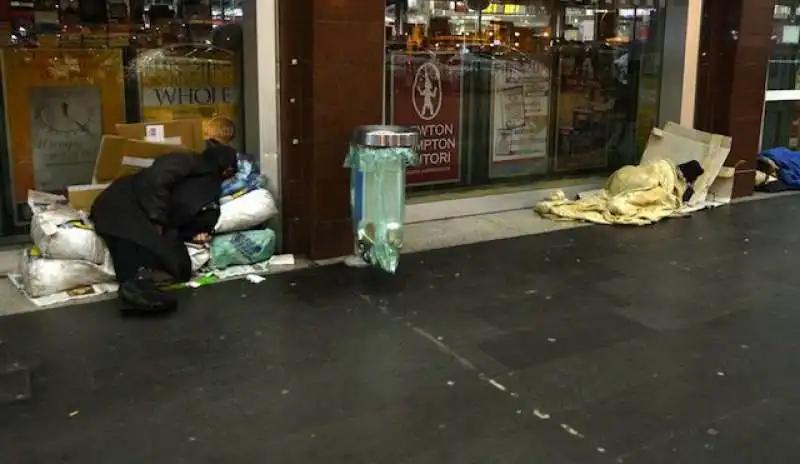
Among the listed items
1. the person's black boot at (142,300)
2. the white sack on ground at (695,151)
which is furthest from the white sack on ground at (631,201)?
the person's black boot at (142,300)

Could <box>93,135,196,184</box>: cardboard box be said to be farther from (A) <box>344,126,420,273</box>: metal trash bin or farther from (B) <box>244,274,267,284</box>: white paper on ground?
(A) <box>344,126,420,273</box>: metal trash bin

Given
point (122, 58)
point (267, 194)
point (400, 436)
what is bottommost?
point (400, 436)

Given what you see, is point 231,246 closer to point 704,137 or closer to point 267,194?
→ point 267,194

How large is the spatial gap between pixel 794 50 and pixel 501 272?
18.6 feet

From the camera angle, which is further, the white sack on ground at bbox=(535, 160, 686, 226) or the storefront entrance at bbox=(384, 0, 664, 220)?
the storefront entrance at bbox=(384, 0, 664, 220)

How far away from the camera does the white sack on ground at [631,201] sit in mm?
6613

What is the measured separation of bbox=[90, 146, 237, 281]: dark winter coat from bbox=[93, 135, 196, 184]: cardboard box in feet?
0.75

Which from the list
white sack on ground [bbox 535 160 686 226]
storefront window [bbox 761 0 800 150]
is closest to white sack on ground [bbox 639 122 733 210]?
white sack on ground [bbox 535 160 686 226]

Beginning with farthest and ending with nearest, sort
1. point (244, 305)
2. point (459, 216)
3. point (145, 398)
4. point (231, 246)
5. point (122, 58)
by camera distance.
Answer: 1. point (459, 216)
2. point (122, 58)
3. point (231, 246)
4. point (244, 305)
5. point (145, 398)

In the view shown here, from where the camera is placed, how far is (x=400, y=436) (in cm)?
303

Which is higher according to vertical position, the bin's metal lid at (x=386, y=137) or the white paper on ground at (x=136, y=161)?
the bin's metal lid at (x=386, y=137)

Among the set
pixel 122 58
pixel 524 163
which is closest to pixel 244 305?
Answer: pixel 122 58

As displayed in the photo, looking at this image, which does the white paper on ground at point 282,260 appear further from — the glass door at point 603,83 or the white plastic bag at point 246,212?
the glass door at point 603,83

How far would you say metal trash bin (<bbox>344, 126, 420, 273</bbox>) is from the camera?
188 inches
